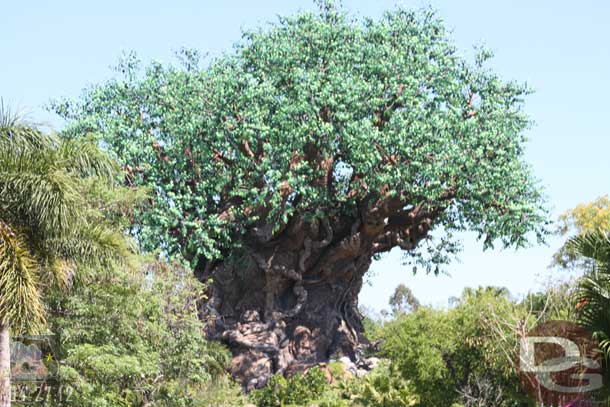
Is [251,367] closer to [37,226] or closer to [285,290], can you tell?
[285,290]

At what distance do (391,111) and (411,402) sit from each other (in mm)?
7714

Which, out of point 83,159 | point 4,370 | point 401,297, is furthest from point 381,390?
point 401,297

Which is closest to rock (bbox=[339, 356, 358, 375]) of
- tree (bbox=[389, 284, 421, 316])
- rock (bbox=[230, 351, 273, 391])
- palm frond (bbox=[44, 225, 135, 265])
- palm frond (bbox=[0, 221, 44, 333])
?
rock (bbox=[230, 351, 273, 391])

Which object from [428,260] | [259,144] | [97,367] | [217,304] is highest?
[259,144]

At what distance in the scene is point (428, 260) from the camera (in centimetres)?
2967

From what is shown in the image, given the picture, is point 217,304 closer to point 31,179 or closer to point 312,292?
point 312,292

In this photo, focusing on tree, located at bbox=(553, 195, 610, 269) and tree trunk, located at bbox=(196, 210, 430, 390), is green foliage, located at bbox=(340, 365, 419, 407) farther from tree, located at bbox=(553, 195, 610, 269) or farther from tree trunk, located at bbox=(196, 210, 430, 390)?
tree, located at bbox=(553, 195, 610, 269)

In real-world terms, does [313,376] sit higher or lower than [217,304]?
lower

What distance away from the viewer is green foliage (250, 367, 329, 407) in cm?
2662

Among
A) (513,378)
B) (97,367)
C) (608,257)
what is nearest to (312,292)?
(513,378)

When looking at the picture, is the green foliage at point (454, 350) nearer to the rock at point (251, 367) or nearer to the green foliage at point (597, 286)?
the green foliage at point (597, 286)

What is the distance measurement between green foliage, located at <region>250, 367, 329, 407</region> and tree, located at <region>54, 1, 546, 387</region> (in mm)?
1008

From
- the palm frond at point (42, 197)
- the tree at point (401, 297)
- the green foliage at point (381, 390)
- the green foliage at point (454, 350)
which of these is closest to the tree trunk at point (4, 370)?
the palm frond at point (42, 197)

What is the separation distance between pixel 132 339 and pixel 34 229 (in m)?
4.73
